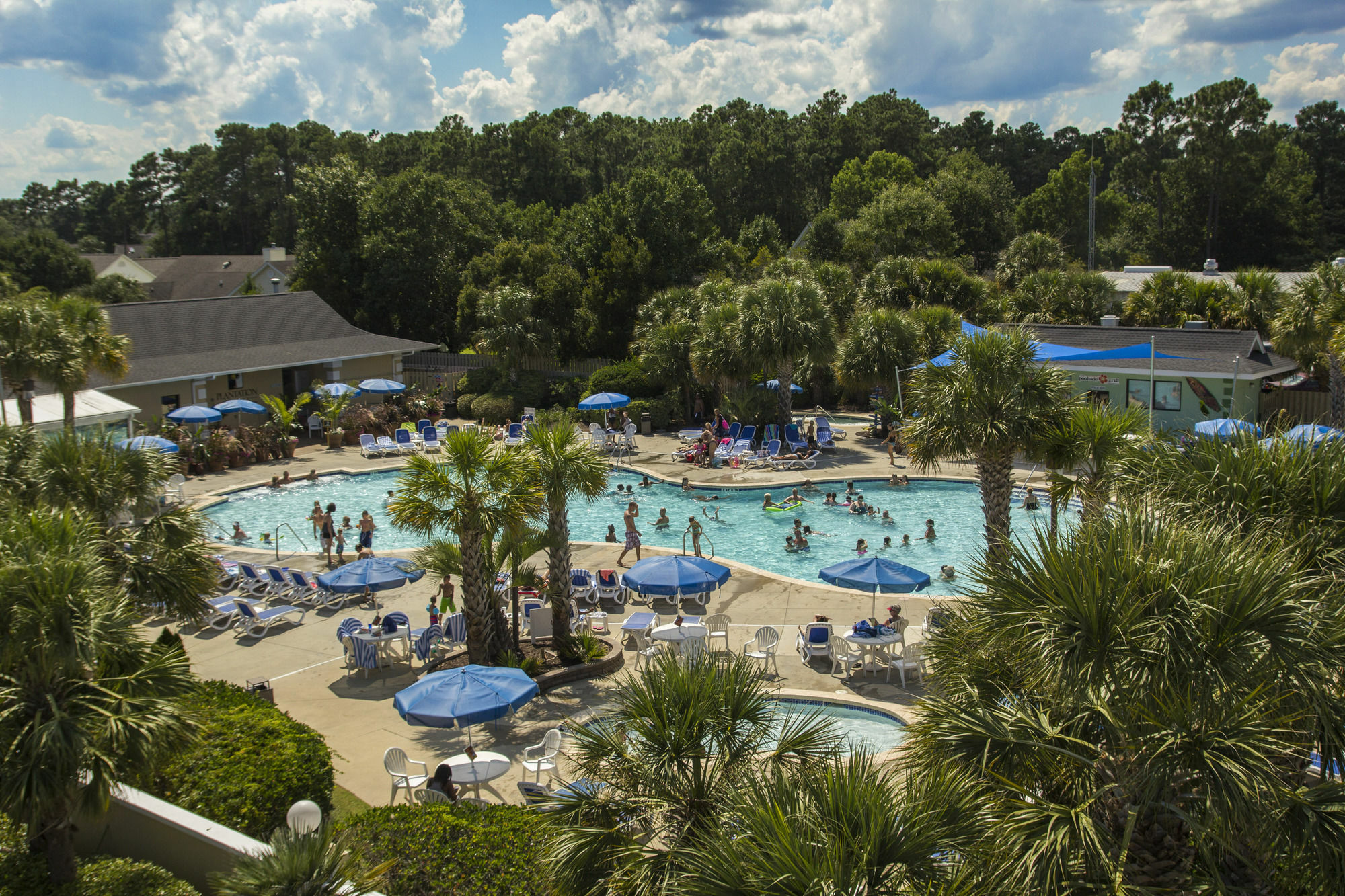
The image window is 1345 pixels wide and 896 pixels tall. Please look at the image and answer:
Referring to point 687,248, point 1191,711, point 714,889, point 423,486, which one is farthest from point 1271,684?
point 687,248

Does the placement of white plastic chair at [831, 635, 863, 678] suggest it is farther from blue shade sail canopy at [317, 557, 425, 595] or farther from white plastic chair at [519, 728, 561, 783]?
blue shade sail canopy at [317, 557, 425, 595]

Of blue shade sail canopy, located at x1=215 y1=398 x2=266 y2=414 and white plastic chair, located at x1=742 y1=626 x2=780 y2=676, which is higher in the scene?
blue shade sail canopy, located at x1=215 y1=398 x2=266 y2=414

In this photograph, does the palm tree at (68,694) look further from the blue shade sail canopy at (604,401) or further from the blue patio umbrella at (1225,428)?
the blue shade sail canopy at (604,401)

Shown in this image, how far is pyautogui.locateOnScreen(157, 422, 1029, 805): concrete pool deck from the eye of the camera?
12.1m

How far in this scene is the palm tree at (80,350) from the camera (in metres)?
21.3

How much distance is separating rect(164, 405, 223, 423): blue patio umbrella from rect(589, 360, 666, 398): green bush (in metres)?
13.1

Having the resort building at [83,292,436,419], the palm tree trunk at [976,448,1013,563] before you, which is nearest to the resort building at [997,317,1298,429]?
the palm tree trunk at [976,448,1013,563]

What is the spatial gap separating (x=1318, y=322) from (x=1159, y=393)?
4.72 metres

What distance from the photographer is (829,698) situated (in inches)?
512

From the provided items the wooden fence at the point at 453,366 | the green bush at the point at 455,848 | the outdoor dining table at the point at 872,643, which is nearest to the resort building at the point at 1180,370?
the outdoor dining table at the point at 872,643

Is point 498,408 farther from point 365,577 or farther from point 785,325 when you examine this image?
→ point 365,577

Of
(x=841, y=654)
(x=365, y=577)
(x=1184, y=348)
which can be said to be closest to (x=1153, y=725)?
(x=841, y=654)

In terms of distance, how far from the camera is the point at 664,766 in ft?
21.7

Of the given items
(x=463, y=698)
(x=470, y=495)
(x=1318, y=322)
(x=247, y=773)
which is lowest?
(x=247, y=773)
